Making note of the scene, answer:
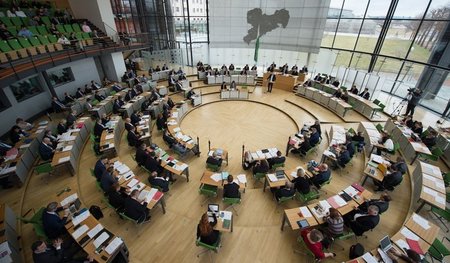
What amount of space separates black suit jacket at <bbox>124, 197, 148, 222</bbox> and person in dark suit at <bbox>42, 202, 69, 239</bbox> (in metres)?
1.59

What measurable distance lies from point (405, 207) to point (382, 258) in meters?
3.47

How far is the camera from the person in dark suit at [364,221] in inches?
217

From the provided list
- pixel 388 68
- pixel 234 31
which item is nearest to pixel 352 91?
pixel 234 31

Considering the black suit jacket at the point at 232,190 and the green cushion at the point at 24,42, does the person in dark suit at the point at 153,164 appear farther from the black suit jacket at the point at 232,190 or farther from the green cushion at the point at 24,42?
the green cushion at the point at 24,42

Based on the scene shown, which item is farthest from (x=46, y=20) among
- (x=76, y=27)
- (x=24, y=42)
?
(x=24, y=42)

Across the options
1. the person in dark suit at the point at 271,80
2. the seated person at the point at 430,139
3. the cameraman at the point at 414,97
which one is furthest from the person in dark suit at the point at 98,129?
the cameraman at the point at 414,97

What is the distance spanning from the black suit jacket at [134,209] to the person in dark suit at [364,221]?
6.12 m

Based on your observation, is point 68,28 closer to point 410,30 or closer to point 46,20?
point 46,20

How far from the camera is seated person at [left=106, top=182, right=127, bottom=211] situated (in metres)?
6.27

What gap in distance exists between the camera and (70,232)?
5453 millimetres

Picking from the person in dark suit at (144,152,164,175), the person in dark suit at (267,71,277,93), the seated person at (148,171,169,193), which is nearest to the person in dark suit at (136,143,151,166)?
the person in dark suit at (144,152,164,175)

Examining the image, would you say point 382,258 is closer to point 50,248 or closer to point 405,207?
point 405,207

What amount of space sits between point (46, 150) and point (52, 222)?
14.1 feet

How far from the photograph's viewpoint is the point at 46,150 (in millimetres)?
8336
